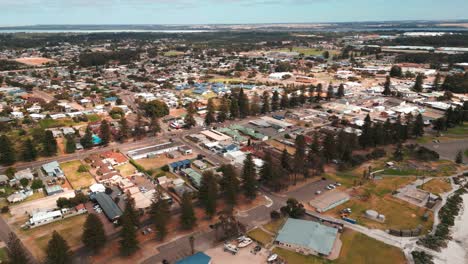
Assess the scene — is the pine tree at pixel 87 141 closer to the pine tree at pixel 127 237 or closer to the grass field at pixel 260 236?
the pine tree at pixel 127 237

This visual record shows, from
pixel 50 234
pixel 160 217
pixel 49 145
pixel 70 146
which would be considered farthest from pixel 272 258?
pixel 49 145

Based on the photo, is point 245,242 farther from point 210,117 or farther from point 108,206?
point 210,117

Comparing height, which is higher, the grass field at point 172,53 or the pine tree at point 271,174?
the pine tree at point 271,174

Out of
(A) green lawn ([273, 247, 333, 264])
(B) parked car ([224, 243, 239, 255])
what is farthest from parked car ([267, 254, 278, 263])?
(B) parked car ([224, 243, 239, 255])

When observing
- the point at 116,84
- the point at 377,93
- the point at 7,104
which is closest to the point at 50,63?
the point at 116,84

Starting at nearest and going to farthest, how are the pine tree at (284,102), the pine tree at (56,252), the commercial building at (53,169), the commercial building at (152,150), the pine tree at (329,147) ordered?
1. the pine tree at (56,252)
2. the commercial building at (53,169)
3. the pine tree at (329,147)
4. the commercial building at (152,150)
5. the pine tree at (284,102)

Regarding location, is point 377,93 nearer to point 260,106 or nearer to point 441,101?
point 441,101

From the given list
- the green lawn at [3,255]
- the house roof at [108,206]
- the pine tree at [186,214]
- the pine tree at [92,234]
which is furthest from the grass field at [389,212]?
the green lawn at [3,255]

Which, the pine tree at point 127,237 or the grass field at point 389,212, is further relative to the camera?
the grass field at point 389,212
